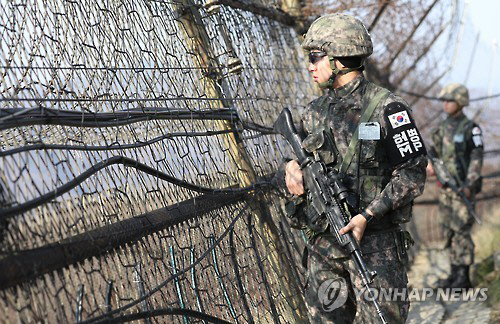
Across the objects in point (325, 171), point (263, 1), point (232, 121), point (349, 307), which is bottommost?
point (349, 307)

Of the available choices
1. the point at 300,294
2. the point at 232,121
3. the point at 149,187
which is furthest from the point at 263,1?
the point at 149,187

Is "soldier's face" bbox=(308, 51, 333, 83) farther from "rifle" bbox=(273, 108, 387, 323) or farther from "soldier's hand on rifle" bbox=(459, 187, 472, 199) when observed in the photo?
"soldier's hand on rifle" bbox=(459, 187, 472, 199)

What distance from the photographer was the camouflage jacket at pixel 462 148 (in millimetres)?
7438

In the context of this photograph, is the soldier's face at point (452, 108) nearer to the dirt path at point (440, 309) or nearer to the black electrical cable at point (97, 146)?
the dirt path at point (440, 309)

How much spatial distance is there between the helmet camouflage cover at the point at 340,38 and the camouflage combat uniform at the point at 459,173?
3.99 meters

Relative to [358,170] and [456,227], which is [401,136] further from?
[456,227]

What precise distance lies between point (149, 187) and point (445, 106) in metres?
5.25

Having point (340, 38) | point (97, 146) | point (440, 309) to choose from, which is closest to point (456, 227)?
point (440, 309)

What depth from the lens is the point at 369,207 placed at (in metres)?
3.46

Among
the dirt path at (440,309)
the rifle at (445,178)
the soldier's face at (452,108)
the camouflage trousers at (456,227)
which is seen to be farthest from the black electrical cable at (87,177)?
the soldier's face at (452,108)

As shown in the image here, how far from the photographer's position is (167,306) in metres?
3.07

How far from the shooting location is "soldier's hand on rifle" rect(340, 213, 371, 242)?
3.41m

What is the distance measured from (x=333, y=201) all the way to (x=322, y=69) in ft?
2.26

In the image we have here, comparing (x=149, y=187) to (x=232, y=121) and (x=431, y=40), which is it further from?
(x=431, y=40)
